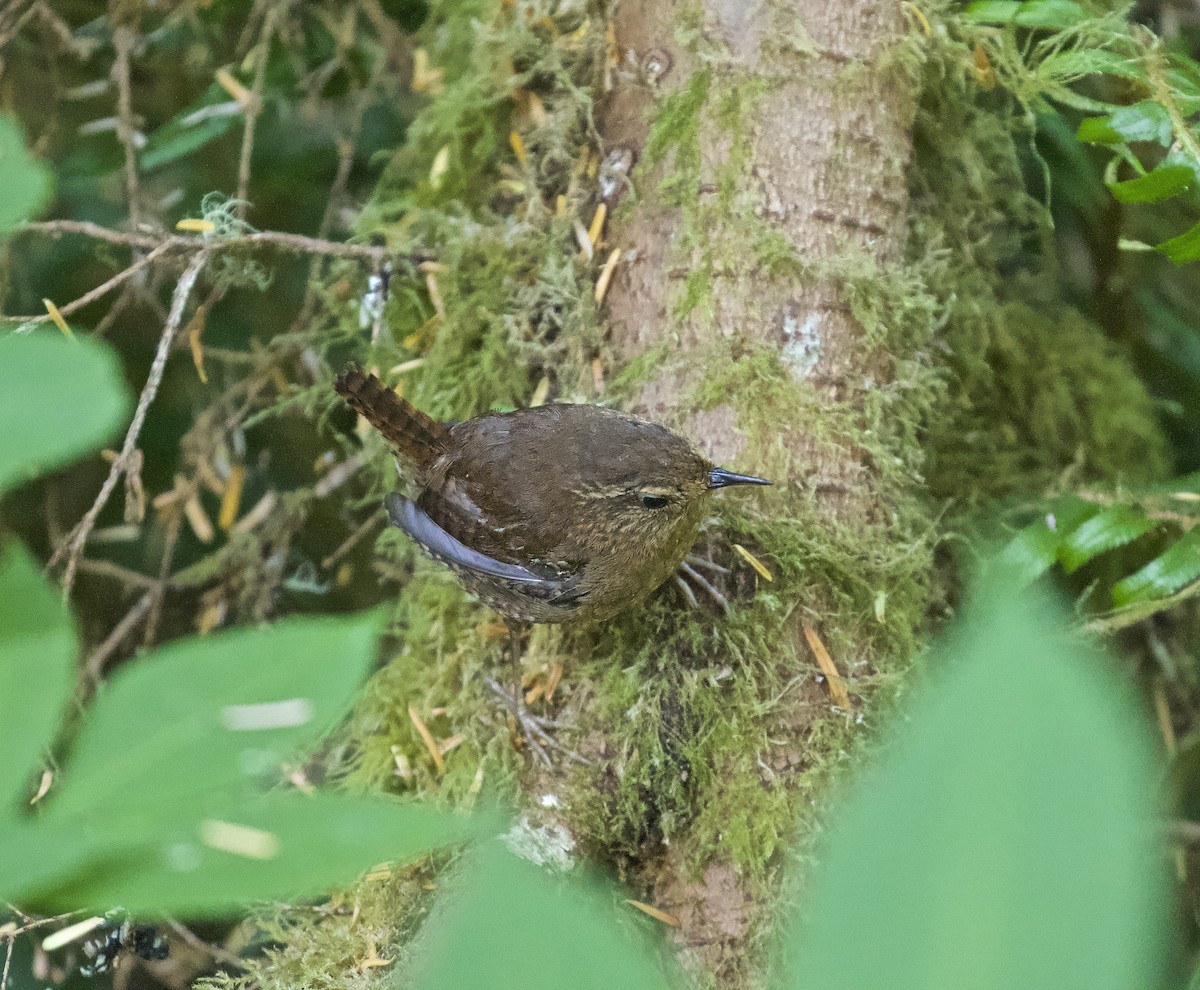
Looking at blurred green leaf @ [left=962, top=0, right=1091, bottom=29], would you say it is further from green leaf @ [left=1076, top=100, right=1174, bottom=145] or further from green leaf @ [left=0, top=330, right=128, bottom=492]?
green leaf @ [left=0, top=330, right=128, bottom=492]

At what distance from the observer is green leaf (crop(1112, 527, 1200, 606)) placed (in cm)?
191

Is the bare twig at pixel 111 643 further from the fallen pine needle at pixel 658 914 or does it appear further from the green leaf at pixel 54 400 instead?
the green leaf at pixel 54 400

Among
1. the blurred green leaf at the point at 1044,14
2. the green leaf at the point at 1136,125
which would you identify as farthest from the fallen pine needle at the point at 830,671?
the blurred green leaf at the point at 1044,14

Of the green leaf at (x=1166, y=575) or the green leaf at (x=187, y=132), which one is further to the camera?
the green leaf at (x=187, y=132)

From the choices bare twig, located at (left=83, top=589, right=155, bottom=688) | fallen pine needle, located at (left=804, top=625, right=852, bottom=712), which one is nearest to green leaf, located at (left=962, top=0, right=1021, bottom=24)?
fallen pine needle, located at (left=804, top=625, right=852, bottom=712)

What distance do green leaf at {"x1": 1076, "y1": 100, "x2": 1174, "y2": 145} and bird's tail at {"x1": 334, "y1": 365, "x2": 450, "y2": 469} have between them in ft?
5.11

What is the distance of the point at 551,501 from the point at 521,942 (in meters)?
1.80

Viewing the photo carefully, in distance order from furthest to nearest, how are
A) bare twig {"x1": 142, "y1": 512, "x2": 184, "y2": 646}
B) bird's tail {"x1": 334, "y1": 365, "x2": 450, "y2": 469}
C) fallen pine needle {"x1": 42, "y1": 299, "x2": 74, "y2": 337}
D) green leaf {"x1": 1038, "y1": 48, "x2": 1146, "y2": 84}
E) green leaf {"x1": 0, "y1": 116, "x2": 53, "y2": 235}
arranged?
bare twig {"x1": 142, "y1": 512, "x2": 184, "y2": 646} < bird's tail {"x1": 334, "y1": 365, "x2": 450, "y2": 469} < fallen pine needle {"x1": 42, "y1": 299, "x2": 74, "y2": 337} < green leaf {"x1": 1038, "y1": 48, "x2": 1146, "y2": 84} < green leaf {"x1": 0, "y1": 116, "x2": 53, "y2": 235}

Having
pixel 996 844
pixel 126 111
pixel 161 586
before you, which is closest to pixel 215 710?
pixel 996 844

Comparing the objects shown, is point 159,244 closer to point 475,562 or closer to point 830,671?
point 475,562

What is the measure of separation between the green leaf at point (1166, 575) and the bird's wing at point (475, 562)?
44.7 inches

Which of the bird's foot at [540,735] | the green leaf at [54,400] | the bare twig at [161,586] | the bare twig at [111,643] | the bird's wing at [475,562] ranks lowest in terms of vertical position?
the bare twig at [111,643]

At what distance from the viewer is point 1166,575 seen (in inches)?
75.8

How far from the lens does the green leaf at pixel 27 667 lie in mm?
462
